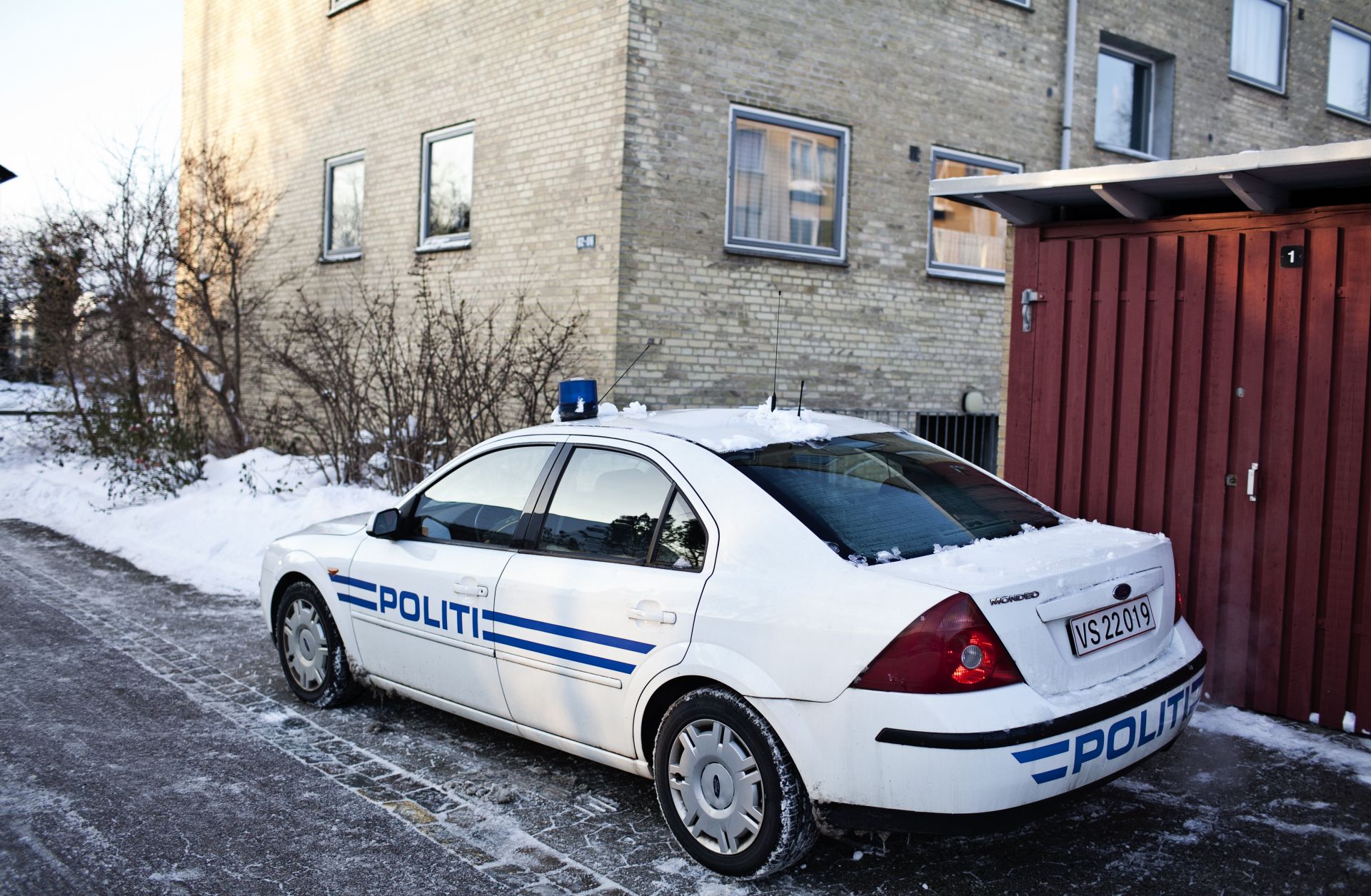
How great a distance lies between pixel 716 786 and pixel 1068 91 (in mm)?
12149

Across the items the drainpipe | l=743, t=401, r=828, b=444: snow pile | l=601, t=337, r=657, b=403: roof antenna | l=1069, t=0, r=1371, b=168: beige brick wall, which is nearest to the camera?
l=743, t=401, r=828, b=444: snow pile

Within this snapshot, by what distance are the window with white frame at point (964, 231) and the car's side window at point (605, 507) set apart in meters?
9.02

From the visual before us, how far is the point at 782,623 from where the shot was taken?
351 centimetres

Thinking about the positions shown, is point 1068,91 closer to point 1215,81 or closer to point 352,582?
point 1215,81

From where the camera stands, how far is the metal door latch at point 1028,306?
6.38 m

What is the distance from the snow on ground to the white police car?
4.92 metres

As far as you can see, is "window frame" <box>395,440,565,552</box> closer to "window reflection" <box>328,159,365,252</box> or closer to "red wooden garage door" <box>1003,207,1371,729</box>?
"red wooden garage door" <box>1003,207,1371,729</box>

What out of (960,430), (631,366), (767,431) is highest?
(631,366)

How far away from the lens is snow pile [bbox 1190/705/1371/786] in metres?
4.81

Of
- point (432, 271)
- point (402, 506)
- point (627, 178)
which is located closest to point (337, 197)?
point (432, 271)

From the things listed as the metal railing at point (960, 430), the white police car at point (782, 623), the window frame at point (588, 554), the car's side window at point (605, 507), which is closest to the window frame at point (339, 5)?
the metal railing at point (960, 430)

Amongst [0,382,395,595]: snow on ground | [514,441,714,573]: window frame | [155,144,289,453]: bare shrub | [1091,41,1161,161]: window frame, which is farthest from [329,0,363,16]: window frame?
[514,441,714,573]: window frame

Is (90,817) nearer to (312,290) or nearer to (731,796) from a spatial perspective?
(731,796)

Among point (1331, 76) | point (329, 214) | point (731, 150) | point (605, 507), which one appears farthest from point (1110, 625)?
point (1331, 76)
